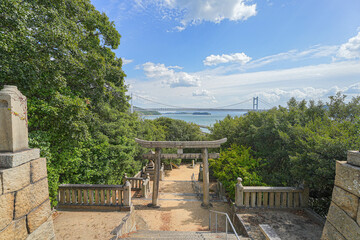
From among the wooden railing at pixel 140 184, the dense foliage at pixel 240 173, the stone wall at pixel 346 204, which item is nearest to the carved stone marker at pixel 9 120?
the stone wall at pixel 346 204

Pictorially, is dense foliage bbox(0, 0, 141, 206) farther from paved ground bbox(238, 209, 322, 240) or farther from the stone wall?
the stone wall

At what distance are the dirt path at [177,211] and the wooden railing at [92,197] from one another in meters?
1.65

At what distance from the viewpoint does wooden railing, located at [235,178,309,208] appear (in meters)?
6.30

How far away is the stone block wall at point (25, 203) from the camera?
1.83 metres

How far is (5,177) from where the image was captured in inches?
71.6

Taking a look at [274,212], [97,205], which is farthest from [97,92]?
[274,212]

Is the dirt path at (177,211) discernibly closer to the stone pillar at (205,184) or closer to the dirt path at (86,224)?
the stone pillar at (205,184)

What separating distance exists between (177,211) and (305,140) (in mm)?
6443

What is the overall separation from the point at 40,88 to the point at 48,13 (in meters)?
2.25

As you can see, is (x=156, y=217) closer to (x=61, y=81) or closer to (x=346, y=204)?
(x=61, y=81)

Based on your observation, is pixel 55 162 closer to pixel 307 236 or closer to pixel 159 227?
pixel 159 227

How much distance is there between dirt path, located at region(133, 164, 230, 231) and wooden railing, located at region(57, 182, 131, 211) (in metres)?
1.65

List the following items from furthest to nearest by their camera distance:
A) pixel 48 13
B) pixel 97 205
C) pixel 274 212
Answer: pixel 274 212 → pixel 97 205 → pixel 48 13

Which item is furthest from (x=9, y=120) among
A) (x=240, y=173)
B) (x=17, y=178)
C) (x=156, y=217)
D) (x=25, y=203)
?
(x=240, y=173)
